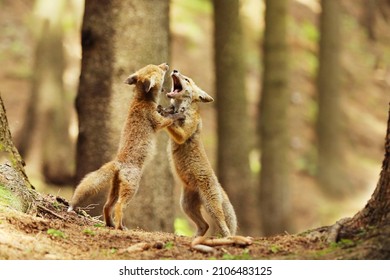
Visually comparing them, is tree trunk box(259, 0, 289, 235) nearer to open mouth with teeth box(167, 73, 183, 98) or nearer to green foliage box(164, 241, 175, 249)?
open mouth with teeth box(167, 73, 183, 98)

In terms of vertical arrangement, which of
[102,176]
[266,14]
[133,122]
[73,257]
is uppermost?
[266,14]

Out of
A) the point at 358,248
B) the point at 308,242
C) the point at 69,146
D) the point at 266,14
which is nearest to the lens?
the point at 358,248

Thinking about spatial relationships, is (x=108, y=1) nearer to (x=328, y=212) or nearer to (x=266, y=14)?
(x=266, y=14)

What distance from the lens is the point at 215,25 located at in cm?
1659

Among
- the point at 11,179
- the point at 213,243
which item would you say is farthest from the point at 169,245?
the point at 11,179

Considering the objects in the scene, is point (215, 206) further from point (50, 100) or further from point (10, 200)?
point (50, 100)

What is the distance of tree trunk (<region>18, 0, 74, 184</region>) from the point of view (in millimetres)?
19438

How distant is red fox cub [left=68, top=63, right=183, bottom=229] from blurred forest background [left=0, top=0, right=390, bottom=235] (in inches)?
54.3

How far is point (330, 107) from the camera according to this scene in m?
24.5

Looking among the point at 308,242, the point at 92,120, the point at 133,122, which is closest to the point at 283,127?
the point at 92,120

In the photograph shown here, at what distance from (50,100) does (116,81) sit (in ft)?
29.8

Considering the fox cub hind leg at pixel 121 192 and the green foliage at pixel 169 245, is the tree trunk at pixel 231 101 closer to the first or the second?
the fox cub hind leg at pixel 121 192

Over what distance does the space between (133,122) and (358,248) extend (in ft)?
11.9

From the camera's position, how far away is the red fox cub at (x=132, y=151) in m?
9.02
